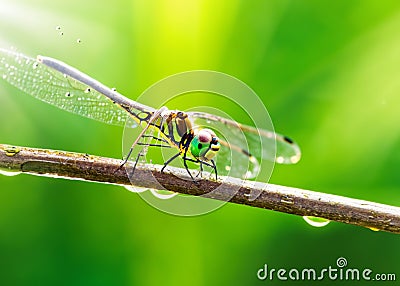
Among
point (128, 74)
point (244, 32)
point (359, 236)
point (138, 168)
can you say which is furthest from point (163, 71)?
point (359, 236)

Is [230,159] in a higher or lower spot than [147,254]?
higher

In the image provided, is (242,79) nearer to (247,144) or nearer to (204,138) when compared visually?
(247,144)

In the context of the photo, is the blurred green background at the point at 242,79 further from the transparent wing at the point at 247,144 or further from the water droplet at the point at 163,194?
the water droplet at the point at 163,194

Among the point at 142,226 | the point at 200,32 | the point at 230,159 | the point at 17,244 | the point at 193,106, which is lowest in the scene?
the point at 17,244

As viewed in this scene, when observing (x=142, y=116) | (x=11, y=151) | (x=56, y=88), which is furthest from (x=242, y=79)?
(x=11, y=151)

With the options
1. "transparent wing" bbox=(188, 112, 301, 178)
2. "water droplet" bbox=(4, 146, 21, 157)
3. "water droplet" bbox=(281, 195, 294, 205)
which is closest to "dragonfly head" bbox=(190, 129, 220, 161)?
"transparent wing" bbox=(188, 112, 301, 178)

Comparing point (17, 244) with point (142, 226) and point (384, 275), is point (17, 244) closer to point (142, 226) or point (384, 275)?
point (142, 226)
